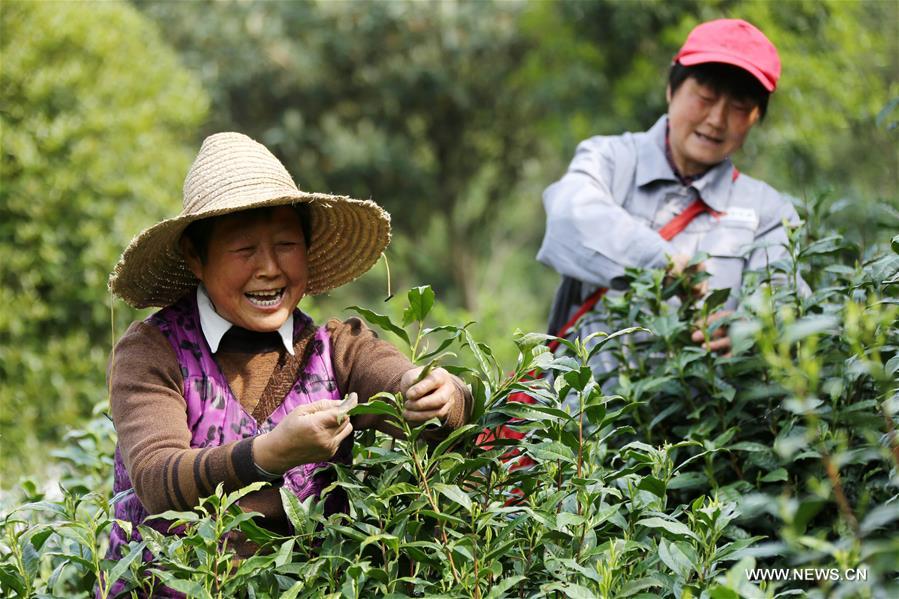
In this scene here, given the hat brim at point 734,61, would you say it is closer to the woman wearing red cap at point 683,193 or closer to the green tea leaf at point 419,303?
the woman wearing red cap at point 683,193

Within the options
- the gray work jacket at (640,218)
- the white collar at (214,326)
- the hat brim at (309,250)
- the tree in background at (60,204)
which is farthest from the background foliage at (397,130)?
the hat brim at (309,250)

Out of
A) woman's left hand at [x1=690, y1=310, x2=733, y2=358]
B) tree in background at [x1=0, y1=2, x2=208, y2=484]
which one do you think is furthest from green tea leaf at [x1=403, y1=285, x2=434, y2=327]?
tree in background at [x1=0, y1=2, x2=208, y2=484]

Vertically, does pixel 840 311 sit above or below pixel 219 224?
below

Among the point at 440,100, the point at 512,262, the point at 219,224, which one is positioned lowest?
the point at 512,262

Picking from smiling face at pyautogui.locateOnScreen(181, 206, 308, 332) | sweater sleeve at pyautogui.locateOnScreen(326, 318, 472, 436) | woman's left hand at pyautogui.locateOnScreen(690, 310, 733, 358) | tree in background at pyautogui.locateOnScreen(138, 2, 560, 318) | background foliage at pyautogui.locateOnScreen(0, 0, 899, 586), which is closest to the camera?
sweater sleeve at pyautogui.locateOnScreen(326, 318, 472, 436)

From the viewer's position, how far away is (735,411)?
283cm

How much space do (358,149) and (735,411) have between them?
1124cm

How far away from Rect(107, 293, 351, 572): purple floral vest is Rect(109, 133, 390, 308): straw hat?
5.3 inches

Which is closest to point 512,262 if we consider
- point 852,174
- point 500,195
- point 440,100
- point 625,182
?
point 500,195

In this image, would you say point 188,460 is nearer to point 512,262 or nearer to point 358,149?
point 358,149

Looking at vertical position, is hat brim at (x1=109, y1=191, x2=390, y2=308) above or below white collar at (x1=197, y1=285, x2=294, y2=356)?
above

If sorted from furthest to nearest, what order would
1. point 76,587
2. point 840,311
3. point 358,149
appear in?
point 358,149
point 76,587
point 840,311

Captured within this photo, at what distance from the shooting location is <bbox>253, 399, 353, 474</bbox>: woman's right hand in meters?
2.04

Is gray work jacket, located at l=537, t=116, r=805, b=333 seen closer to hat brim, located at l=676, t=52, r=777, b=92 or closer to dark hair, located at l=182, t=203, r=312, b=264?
hat brim, located at l=676, t=52, r=777, b=92
